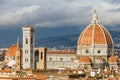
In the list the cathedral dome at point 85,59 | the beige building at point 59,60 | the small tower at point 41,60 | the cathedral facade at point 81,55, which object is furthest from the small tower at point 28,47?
the cathedral dome at point 85,59

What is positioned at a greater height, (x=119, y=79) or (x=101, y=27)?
(x=101, y=27)

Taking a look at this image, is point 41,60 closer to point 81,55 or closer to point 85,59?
point 81,55

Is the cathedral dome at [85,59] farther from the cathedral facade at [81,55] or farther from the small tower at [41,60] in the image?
the small tower at [41,60]

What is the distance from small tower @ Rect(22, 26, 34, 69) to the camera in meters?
98.4

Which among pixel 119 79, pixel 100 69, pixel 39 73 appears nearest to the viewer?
pixel 119 79

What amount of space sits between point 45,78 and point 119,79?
8.45 metres

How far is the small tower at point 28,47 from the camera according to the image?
9838 centimetres

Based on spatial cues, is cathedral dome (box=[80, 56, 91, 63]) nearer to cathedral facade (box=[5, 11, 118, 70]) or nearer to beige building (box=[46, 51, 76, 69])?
cathedral facade (box=[5, 11, 118, 70])

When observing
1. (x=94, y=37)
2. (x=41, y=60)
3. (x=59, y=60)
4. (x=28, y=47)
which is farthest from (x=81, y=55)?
(x=28, y=47)

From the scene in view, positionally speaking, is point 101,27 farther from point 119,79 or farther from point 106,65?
point 119,79

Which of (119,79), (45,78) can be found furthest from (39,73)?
(119,79)

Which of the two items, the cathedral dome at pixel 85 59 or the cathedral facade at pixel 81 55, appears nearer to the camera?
the cathedral dome at pixel 85 59

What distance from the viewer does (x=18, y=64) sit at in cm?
9719

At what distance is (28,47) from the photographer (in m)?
99.2
